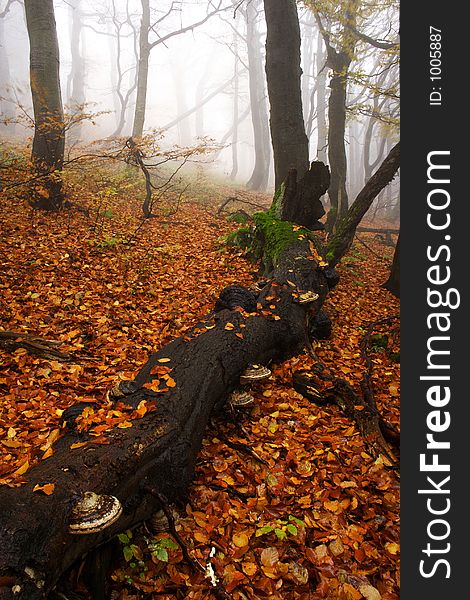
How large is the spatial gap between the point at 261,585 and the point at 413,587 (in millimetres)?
915

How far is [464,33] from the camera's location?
3.04 metres

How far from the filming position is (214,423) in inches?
145

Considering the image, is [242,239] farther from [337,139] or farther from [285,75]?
[337,139]


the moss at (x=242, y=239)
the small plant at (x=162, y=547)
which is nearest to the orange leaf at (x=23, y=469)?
the small plant at (x=162, y=547)

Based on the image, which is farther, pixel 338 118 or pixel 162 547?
pixel 338 118

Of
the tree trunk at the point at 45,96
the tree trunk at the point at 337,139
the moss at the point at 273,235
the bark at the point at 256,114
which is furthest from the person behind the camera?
the bark at the point at 256,114

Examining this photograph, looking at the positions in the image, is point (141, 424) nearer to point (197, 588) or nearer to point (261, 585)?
point (197, 588)

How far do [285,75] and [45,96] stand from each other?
536 centimetres

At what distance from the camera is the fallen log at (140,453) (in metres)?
1.86

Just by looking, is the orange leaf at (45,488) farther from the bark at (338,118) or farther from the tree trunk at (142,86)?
the tree trunk at (142,86)

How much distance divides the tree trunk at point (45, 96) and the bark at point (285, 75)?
188 inches

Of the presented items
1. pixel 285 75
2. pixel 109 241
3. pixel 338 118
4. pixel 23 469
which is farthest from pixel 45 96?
pixel 23 469

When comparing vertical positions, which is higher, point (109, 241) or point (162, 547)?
point (109, 241)

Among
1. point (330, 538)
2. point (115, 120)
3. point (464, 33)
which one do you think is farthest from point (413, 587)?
point (115, 120)
